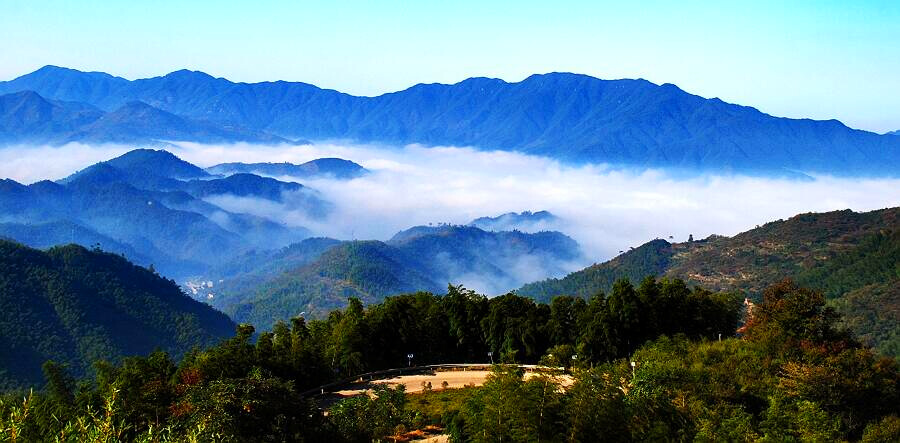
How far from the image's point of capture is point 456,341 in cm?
6266

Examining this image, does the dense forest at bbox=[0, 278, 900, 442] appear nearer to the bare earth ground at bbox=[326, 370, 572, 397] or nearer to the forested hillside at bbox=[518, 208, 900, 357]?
the bare earth ground at bbox=[326, 370, 572, 397]

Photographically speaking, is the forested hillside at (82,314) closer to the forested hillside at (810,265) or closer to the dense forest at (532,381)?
the dense forest at (532,381)

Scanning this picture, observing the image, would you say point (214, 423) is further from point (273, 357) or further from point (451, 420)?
point (273, 357)

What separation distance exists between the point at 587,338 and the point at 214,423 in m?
37.1

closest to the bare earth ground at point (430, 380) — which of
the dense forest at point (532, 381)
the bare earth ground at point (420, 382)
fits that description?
the bare earth ground at point (420, 382)

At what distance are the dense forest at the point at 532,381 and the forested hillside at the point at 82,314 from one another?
7100cm

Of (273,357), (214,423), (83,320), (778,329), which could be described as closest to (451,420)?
(214,423)

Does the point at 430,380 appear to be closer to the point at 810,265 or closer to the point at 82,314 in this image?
the point at 82,314

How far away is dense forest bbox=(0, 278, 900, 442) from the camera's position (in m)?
26.3

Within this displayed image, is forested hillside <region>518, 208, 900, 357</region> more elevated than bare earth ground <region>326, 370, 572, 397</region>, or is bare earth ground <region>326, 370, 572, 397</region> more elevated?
forested hillside <region>518, 208, 900, 357</region>

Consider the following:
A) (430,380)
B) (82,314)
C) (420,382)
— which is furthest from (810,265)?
(82,314)

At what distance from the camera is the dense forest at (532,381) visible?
86.3 feet

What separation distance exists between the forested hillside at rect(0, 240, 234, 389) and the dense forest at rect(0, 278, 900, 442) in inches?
2795

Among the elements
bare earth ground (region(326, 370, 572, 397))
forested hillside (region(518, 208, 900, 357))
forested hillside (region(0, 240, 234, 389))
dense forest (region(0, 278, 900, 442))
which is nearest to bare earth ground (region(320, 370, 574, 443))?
bare earth ground (region(326, 370, 572, 397))
